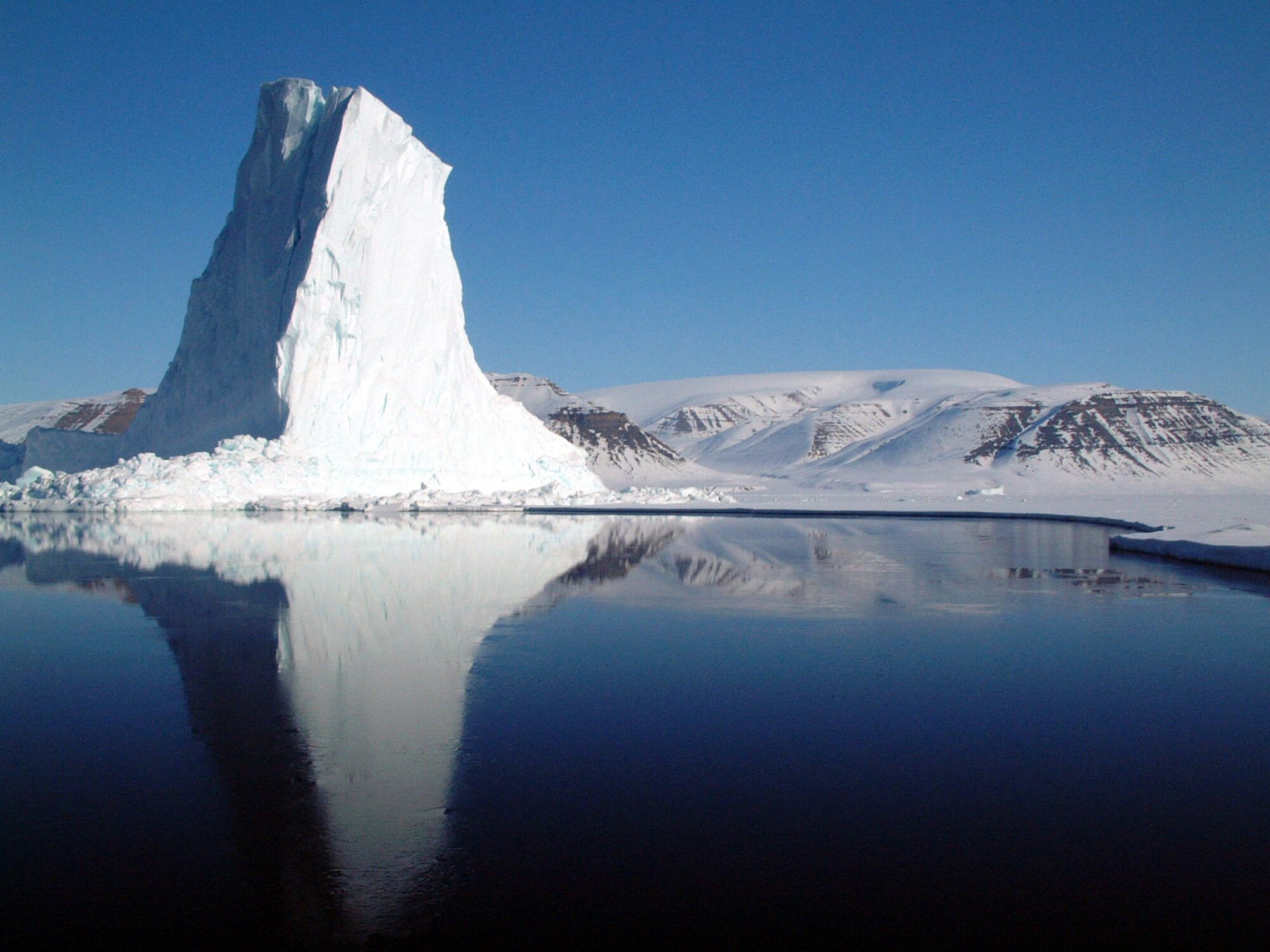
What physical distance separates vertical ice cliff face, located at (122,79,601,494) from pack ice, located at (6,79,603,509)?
5cm

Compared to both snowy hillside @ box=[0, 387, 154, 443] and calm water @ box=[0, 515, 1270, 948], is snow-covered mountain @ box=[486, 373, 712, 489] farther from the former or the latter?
calm water @ box=[0, 515, 1270, 948]

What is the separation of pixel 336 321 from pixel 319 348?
2.90 feet

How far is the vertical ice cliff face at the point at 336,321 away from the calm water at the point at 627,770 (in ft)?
56.0

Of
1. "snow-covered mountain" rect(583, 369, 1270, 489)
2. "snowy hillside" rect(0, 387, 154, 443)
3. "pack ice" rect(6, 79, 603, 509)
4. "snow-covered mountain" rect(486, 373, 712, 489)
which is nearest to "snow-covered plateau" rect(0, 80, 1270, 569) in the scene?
"pack ice" rect(6, 79, 603, 509)

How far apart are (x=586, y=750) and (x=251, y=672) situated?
8.04ft

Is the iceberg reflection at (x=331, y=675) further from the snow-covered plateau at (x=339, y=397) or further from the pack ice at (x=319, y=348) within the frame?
the pack ice at (x=319, y=348)

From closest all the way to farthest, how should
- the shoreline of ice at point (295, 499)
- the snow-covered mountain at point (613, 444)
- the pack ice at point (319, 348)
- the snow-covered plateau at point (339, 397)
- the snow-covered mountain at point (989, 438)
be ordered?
1. the shoreline of ice at point (295, 499)
2. the snow-covered plateau at point (339, 397)
3. the pack ice at point (319, 348)
4. the snow-covered mountain at point (613, 444)
5. the snow-covered mountain at point (989, 438)

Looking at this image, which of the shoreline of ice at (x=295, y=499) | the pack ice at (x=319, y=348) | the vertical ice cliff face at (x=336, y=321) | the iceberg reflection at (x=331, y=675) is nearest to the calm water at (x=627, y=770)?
the iceberg reflection at (x=331, y=675)

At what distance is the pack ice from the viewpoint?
24469mm

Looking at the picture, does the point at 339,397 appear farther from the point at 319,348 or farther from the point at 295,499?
the point at 295,499

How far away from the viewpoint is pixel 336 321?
84.0 ft

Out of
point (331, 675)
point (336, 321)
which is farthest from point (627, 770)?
point (336, 321)

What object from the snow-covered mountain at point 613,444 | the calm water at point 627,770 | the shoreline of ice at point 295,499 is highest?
the snow-covered mountain at point 613,444

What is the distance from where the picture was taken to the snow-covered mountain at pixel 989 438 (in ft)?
202
